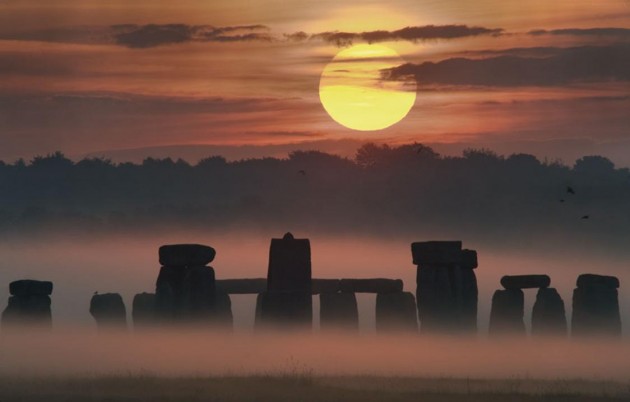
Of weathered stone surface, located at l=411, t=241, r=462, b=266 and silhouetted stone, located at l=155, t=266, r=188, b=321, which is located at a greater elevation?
weathered stone surface, located at l=411, t=241, r=462, b=266

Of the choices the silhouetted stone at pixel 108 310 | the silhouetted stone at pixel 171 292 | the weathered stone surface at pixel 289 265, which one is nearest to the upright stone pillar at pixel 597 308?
the weathered stone surface at pixel 289 265

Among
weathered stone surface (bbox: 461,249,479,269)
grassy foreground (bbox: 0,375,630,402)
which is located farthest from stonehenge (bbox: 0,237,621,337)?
grassy foreground (bbox: 0,375,630,402)

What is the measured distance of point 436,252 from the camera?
41188 millimetres

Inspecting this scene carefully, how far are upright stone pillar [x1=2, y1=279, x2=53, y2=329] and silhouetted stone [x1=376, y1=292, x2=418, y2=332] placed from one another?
781 cm

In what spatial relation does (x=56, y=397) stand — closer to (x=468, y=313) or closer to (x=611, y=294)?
(x=468, y=313)

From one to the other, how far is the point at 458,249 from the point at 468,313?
1.72 meters

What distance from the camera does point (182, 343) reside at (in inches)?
1539

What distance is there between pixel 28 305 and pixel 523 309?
473 inches

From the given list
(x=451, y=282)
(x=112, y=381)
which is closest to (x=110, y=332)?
(x=451, y=282)

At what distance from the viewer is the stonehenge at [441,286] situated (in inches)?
1624

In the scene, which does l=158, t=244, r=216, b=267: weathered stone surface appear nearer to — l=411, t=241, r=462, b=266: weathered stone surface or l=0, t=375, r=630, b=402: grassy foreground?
l=411, t=241, r=462, b=266: weathered stone surface

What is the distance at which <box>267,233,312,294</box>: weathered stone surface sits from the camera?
40.8 m

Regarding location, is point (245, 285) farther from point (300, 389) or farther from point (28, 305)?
point (300, 389)

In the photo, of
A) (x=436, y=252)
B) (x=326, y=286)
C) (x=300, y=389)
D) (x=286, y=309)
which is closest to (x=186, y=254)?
(x=286, y=309)
